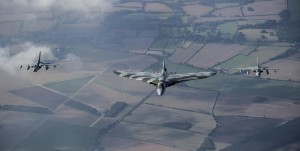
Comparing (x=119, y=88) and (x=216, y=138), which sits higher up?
(x=119, y=88)

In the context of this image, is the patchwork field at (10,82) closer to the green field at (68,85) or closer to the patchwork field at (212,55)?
the green field at (68,85)

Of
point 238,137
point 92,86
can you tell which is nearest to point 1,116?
point 92,86

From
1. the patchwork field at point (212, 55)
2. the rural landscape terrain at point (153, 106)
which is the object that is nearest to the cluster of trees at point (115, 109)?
the rural landscape terrain at point (153, 106)

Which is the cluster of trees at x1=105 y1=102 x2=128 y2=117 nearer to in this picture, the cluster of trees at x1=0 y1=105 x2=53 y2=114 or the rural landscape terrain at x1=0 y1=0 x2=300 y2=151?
the rural landscape terrain at x1=0 y1=0 x2=300 y2=151

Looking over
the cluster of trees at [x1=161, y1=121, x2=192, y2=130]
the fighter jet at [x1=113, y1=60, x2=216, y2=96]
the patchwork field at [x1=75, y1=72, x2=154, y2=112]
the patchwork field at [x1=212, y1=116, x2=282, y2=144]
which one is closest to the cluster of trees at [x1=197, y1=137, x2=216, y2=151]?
the patchwork field at [x1=212, y1=116, x2=282, y2=144]

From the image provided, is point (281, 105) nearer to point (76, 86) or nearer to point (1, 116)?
point (76, 86)

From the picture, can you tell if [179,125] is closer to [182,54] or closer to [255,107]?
[255,107]
